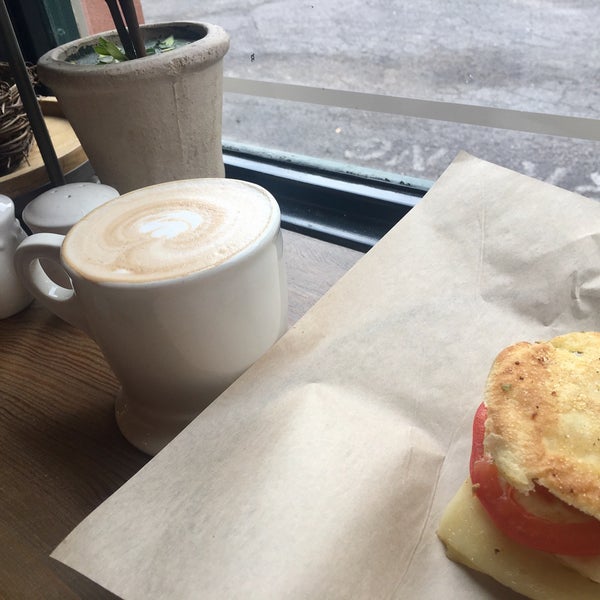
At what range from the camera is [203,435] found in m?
0.53

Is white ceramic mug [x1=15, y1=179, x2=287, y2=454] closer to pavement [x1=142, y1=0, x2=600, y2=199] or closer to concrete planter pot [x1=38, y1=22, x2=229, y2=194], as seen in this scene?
concrete planter pot [x1=38, y1=22, x2=229, y2=194]

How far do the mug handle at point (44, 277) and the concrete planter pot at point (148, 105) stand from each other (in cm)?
23

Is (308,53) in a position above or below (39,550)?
above

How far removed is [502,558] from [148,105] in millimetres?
631

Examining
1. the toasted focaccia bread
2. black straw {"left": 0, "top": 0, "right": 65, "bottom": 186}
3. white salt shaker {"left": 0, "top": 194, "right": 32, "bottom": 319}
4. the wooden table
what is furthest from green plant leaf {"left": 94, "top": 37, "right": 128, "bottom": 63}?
the toasted focaccia bread

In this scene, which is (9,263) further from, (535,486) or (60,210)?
(535,486)

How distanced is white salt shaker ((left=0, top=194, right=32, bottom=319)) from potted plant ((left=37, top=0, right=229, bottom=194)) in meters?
0.14

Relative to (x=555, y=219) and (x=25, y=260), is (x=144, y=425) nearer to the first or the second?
(x=25, y=260)

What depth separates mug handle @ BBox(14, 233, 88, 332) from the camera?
0.61m

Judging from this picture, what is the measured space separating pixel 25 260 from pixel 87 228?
8 cm

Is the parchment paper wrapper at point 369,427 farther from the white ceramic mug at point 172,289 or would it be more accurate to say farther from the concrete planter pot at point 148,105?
the concrete planter pot at point 148,105

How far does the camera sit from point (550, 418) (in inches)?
19.0

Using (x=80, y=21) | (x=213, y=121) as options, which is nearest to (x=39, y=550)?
(x=213, y=121)

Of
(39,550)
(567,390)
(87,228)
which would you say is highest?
(87,228)
